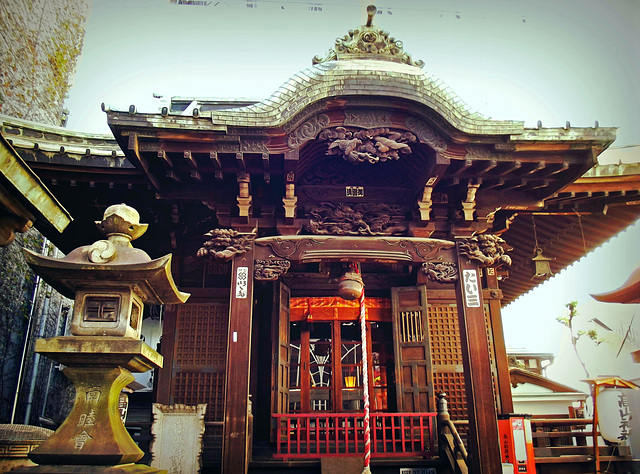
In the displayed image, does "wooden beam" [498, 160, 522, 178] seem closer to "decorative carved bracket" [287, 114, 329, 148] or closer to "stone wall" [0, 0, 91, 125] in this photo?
"decorative carved bracket" [287, 114, 329, 148]

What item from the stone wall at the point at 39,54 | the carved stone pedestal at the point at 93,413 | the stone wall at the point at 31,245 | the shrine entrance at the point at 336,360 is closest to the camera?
the carved stone pedestal at the point at 93,413

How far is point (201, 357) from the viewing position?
920cm

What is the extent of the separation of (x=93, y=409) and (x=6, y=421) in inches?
287

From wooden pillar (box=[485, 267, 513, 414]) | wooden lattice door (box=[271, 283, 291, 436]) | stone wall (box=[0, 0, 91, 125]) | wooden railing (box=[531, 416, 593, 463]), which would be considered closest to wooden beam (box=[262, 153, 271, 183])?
wooden lattice door (box=[271, 283, 291, 436])

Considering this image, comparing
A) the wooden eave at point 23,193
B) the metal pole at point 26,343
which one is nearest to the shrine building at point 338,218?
the wooden eave at point 23,193

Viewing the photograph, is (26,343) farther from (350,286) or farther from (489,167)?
(489,167)

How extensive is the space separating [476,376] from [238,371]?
11.8 feet

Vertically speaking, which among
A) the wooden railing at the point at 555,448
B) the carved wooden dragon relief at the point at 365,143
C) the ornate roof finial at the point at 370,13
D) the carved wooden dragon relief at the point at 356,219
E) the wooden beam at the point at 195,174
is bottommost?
the wooden railing at the point at 555,448

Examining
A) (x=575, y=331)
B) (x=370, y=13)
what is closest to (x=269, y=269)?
(x=370, y=13)

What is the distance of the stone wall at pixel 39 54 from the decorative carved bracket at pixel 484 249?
35.8 ft

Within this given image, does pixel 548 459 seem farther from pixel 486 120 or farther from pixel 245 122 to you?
pixel 245 122

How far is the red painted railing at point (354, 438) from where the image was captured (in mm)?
8305

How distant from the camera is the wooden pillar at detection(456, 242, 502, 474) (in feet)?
23.9

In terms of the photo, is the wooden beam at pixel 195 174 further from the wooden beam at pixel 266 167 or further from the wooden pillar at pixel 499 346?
the wooden pillar at pixel 499 346
